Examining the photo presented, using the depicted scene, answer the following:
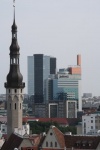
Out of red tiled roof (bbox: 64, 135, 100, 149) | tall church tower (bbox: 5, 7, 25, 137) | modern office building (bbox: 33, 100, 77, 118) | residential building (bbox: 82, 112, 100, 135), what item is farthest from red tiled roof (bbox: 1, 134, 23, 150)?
modern office building (bbox: 33, 100, 77, 118)

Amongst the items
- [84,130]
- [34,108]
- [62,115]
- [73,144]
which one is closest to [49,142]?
[73,144]

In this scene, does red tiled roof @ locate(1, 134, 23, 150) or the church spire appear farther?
the church spire

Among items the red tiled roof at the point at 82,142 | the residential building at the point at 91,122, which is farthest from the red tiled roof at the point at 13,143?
the residential building at the point at 91,122

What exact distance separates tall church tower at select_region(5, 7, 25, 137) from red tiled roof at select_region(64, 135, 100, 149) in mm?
13917

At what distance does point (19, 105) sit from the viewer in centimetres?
6800

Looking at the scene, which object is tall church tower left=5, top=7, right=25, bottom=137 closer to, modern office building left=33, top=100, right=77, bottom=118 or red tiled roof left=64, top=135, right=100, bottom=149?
red tiled roof left=64, top=135, right=100, bottom=149

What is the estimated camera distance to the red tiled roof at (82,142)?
53.3 metres

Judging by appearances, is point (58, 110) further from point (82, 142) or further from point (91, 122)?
point (82, 142)

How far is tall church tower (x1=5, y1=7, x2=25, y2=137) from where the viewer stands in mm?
67750

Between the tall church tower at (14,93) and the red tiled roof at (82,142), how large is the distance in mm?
13917

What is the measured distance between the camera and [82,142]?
53562mm

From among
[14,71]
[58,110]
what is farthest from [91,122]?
[58,110]

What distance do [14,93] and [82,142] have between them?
627 inches

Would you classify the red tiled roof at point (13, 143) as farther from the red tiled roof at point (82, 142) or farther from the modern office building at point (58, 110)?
the modern office building at point (58, 110)
